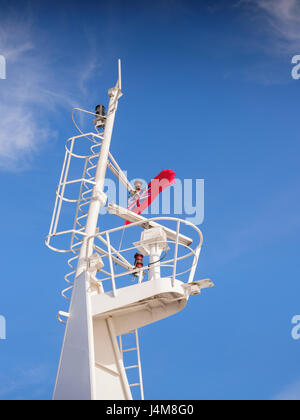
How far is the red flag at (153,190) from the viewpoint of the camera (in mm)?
18328

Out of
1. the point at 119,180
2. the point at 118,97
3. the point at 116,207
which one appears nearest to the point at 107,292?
the point at 116,207

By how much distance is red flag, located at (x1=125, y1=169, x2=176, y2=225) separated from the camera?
1833 cm

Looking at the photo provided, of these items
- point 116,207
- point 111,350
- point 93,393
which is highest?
point 116,207

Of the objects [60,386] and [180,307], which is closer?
[60,386]

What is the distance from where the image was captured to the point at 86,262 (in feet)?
50.1

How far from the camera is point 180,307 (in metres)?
14.8

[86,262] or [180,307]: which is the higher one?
[86,262]

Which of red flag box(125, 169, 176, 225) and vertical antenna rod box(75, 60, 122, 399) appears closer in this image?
vertical antenna rod box(75, 60, 122, 399)

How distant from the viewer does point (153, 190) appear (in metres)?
18.5

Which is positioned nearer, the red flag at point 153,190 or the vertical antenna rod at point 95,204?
the vertical antenna rod at point 95,204
